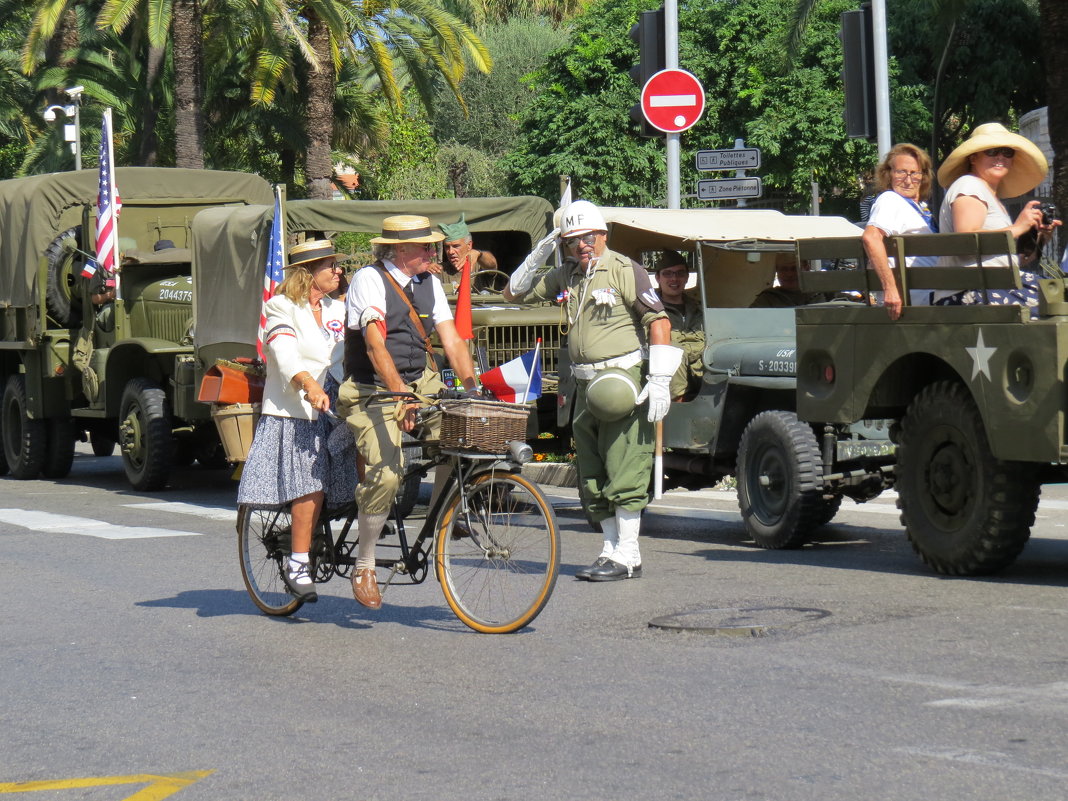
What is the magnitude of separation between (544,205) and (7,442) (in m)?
6.31

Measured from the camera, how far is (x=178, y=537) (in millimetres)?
11984

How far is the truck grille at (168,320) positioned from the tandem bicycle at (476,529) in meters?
8.45

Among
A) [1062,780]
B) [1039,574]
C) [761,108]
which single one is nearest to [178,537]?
[1039,574]

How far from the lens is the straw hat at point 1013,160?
28.5 ft

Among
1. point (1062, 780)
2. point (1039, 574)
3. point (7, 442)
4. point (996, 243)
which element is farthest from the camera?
point (7, 442)

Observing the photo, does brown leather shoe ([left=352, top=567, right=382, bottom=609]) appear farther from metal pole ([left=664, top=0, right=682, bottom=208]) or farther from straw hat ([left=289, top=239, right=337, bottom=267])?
metal pole ([left=664, top=0, right=682, bottom=208])

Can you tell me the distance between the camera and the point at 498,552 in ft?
23.8

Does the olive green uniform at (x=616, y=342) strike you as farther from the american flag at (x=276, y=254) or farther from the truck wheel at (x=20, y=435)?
→ the truck wheel at (x=20, y=435)

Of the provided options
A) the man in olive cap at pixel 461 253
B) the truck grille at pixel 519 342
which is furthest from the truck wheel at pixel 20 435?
the truck grille at pixel 519 342

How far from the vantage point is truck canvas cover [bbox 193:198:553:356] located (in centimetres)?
1431

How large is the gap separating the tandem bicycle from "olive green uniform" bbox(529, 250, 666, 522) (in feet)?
4.23

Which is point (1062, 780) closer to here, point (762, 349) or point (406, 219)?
point (406, 219)

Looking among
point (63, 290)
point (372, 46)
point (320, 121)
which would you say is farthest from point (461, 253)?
point (320, 121)

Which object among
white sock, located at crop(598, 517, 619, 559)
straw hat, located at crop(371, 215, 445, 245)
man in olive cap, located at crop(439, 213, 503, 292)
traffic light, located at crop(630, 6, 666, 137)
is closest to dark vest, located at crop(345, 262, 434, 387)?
straw hat, located at crop(371, 215, 445, 245)
